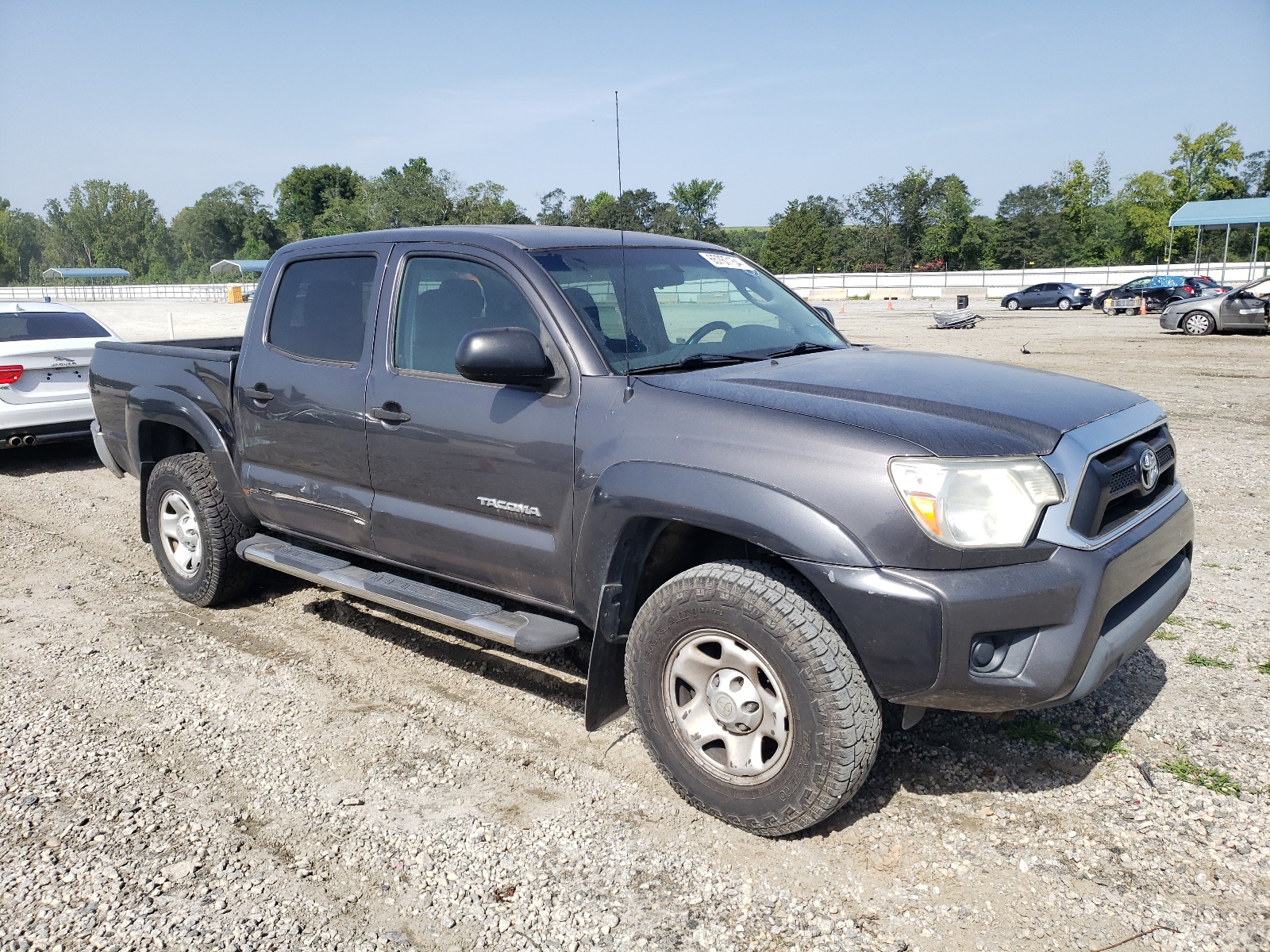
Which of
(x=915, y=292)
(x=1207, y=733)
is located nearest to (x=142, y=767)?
(x=1207, y=733)

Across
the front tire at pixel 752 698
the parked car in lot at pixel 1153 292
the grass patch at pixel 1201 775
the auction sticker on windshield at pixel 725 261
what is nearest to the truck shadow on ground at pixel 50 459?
the auction sticker on windshield at pixel 725 261

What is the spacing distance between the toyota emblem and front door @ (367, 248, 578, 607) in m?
1.96

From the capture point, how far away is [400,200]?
7625cm

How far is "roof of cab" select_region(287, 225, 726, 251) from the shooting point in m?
4.05

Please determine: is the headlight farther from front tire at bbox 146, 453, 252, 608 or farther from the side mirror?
front tire at bbox 146, 453, 252, 608

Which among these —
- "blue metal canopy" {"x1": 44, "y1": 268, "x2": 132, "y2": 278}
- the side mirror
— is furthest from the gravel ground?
"blue metal canopy" {"x1": 44, "y1": 268, "x2": 132, "y2": 278}

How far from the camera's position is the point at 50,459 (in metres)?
10.4

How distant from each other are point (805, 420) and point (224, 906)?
2.28 m

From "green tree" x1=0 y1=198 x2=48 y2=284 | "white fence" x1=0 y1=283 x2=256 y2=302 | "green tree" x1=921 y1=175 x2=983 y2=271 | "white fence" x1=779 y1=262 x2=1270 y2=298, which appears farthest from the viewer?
"green tree" x1=0 y1=198 x2=48 y2=284

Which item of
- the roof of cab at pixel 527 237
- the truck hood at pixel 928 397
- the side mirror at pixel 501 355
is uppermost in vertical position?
the roof of cab at pixel 527 237

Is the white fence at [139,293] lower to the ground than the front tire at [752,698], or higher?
higher

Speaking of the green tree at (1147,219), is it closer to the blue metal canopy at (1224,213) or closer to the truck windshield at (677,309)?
the blue metal canopy at (1224,213)

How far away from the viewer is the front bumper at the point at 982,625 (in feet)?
9.13

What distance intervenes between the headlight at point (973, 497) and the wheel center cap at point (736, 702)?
2.57 feet
